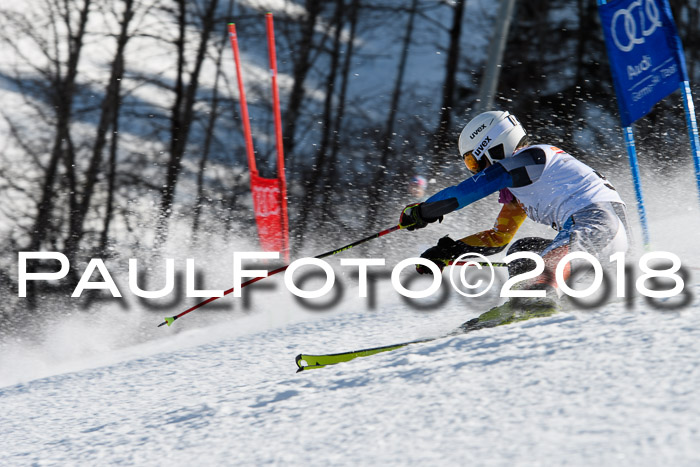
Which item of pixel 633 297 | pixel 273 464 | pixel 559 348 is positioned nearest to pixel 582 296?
pixel 633 297

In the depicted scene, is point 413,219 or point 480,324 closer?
point 480,324

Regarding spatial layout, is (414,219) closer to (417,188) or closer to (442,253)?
(442,253)

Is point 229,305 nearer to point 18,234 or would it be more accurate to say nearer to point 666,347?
point 666,347

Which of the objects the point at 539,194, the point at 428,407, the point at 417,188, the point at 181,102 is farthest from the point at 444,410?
the point at 181,102

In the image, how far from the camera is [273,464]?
80.7 inches

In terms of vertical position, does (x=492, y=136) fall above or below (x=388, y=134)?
below

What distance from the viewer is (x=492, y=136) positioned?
11.1 feet

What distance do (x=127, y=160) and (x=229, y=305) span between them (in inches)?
309

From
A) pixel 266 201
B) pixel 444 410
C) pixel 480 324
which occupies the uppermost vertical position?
pixel 266 201

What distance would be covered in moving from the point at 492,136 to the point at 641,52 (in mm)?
1763

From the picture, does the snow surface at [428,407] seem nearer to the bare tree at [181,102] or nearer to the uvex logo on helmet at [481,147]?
the uvex logo on helmet at [481,147]

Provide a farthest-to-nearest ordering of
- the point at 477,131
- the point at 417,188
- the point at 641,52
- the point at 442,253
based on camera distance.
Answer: the point at 417,188 → the point at 641,52 → the point at 442,253 → the point at 477,131

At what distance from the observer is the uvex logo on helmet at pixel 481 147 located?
340 centimetres

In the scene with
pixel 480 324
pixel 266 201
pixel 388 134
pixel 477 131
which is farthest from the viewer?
pixel 388 134
